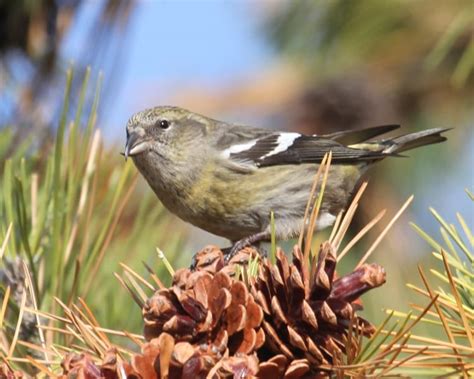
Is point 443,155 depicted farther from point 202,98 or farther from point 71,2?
point 71,2

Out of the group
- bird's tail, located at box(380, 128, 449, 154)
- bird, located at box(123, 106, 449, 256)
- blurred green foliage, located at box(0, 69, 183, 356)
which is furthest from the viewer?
bird's tail, located at box(380, 128, 449, 154)

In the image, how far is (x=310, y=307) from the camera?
168 cm

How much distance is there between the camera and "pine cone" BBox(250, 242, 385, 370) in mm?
1646

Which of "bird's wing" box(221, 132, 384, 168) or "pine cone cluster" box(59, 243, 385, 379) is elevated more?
"bird's wing" box(221, 132, 384, 168)

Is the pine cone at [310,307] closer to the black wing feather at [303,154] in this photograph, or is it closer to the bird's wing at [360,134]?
the bird's wing at [360,134]

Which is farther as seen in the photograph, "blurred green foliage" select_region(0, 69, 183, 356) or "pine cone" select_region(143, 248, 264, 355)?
"blurred green foliage" select_region(0, 69, 183, 356)

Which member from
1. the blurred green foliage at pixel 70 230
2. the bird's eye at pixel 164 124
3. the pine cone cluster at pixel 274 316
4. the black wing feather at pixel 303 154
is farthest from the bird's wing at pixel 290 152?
the pine cone cluster at pixel 274 316

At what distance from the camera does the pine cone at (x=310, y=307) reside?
165 cm

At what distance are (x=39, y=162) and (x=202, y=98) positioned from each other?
3422 millimetres

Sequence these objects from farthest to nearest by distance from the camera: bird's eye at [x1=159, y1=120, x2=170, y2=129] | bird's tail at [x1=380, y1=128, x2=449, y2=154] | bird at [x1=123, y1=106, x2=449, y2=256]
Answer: bird's eye at [x1=159, y1=120, x2=170, y2=129] < bird's tail at [x1=380, y1=128, x2=449, y2=154] < bird at [x1=123, y1=106, x2=449, y2=256]

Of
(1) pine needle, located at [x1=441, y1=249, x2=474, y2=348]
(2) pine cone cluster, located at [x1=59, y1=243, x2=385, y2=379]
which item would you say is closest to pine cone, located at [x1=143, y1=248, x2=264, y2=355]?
(2) pine cone cluster, located at [x1=59, y1=243, x2=385, y2=379]

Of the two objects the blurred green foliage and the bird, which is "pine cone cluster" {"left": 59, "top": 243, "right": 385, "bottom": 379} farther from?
the bird

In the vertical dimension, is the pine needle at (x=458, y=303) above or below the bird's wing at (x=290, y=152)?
below

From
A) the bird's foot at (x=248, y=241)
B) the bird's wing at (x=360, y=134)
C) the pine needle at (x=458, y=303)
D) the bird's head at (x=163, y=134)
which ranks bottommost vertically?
the bird's foot at (x=248, y=241)
